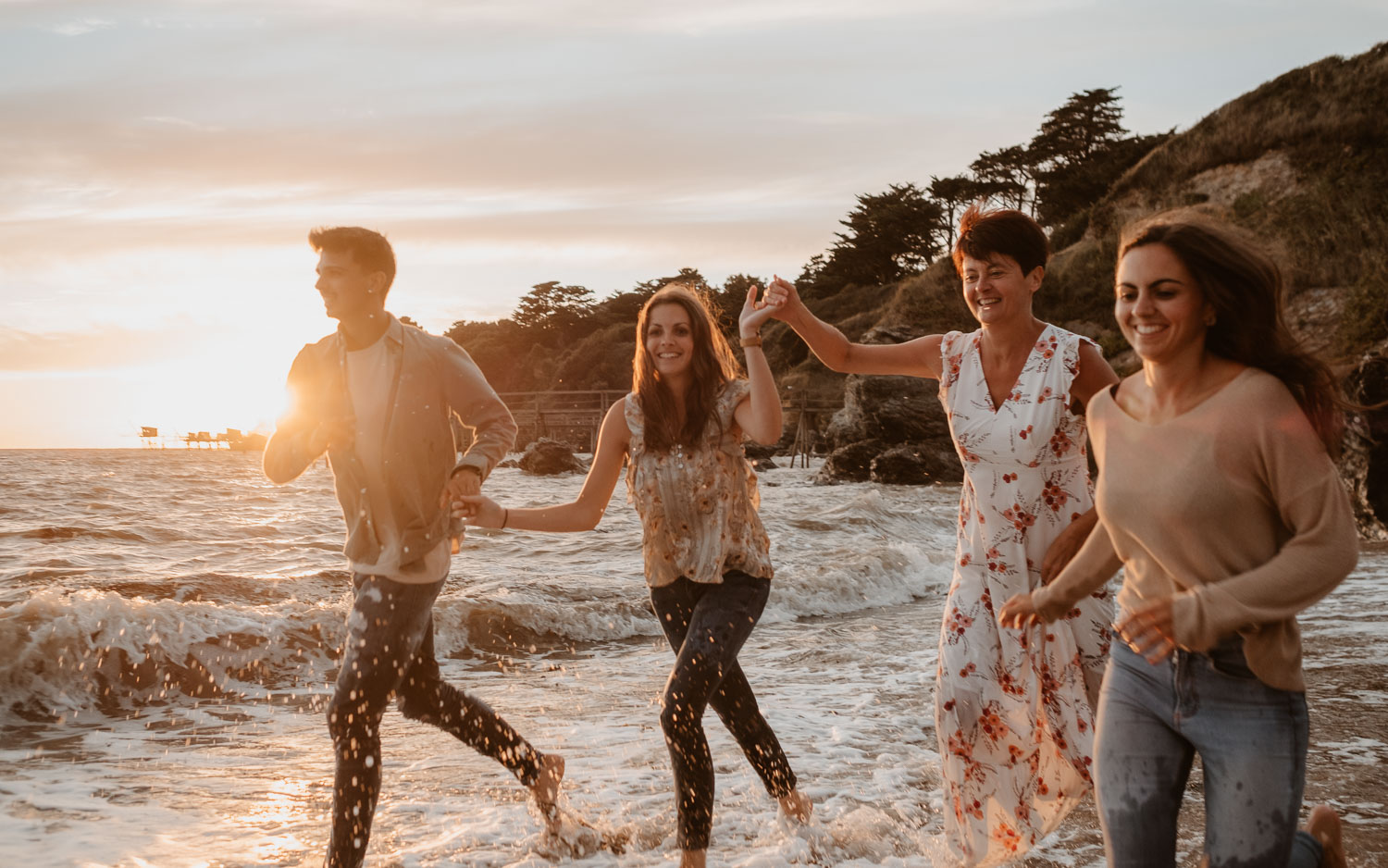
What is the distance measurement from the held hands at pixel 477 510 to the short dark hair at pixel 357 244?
2.91ft

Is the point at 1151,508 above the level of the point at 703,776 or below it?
above

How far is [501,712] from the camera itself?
7254 millimetres

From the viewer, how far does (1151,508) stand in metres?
2.20

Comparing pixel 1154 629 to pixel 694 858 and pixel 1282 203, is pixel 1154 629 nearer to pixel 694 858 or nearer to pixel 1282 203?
pixel 694 858

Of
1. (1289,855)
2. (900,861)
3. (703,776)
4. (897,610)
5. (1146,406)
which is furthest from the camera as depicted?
(897,610)

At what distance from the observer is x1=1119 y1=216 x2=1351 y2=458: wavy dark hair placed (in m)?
2.16

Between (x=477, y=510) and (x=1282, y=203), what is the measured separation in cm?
3605

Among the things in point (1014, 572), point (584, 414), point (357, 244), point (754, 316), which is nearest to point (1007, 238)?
point (754, 316)

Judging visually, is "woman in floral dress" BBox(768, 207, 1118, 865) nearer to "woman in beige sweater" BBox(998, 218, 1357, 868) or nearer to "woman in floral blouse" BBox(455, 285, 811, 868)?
"woman in floral blouse" BBox(455, 285, 811, 868)

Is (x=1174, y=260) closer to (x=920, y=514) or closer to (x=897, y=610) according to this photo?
(x=897, y=610)

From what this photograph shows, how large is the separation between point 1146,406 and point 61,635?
818cm

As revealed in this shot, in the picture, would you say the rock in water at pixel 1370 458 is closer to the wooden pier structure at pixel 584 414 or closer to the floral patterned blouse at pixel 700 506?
the floral patterned blouse at pixel 700 506

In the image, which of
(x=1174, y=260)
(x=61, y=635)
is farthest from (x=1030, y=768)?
(x=61, y=635)

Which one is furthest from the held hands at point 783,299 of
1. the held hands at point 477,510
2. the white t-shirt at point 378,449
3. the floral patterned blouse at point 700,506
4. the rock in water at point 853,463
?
the rock in water at point 853,463
